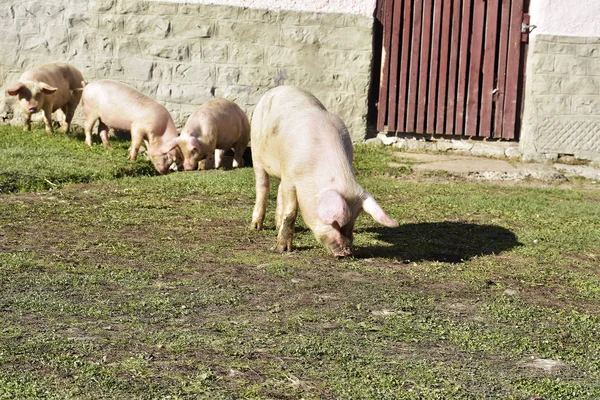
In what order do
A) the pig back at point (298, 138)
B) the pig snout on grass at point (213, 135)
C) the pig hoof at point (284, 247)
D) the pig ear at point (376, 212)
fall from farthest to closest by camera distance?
the pig snout on grass at point (213, 135) < the pig hoof at point (284, 247) < the pig back at point (298, 138) < the pig ear at point (376, 212)

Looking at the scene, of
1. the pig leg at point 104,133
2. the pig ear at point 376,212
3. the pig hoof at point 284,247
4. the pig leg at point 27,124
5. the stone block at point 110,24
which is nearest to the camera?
the pig ear at point 376,212

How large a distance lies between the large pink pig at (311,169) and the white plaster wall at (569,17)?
597 cm

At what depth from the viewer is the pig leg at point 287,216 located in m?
6.54

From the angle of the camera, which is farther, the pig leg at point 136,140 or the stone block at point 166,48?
the stone block at point 166,48

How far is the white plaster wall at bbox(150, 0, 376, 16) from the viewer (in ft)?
40.7

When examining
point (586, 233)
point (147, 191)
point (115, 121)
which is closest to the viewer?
point (586, 233)

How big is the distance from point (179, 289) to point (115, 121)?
21.5 ft

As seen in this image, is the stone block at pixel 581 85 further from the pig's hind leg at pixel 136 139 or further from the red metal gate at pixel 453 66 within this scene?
the pig's hind leg at pixel 136 139

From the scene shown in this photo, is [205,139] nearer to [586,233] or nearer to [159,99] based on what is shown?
[159,99]

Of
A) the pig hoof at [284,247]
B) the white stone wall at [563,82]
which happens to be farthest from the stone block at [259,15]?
the pig hoof at [284,247]

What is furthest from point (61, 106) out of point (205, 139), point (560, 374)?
point (560, 374)

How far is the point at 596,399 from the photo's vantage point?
3918mm

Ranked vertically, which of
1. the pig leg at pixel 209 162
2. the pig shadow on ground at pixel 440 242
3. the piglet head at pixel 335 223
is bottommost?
the pig leg at pixel 209 162

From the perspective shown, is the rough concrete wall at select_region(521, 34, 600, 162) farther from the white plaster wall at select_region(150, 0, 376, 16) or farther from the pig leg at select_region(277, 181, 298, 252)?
the pig leg at select_region(277, 181, 298, 252)
